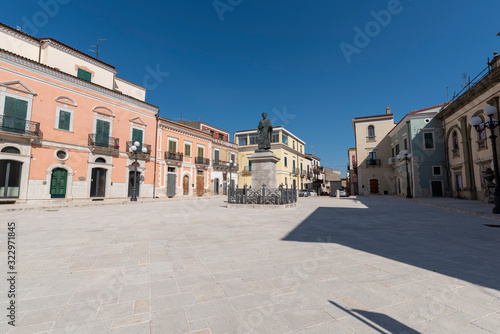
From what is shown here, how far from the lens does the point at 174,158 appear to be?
24438mm

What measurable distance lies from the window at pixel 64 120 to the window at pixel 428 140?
3056 cm

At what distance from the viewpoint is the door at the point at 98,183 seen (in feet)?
58.6

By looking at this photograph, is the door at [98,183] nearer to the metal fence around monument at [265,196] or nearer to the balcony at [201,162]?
the balcony at [201,162]

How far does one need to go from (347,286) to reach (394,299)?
→ 0.46 metres

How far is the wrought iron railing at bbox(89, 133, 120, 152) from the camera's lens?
17750mm

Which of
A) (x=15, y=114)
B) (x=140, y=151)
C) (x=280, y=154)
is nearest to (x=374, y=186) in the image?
(x=280, y=154)

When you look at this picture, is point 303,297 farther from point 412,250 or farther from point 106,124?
point 106,124

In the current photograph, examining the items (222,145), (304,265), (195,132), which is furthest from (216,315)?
(222,145)

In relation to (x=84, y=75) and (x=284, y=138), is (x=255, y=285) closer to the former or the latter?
(x=84, y=75)

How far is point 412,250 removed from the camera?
3992 millimetres

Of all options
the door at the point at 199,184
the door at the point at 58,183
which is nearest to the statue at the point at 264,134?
the door at the point at 58,183

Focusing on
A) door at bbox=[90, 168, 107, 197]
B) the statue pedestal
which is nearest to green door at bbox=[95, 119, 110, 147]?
door at bbox=[90, 168, 107, 197]

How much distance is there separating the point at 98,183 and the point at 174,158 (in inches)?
306

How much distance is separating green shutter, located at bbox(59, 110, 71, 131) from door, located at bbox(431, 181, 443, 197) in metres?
31.3
